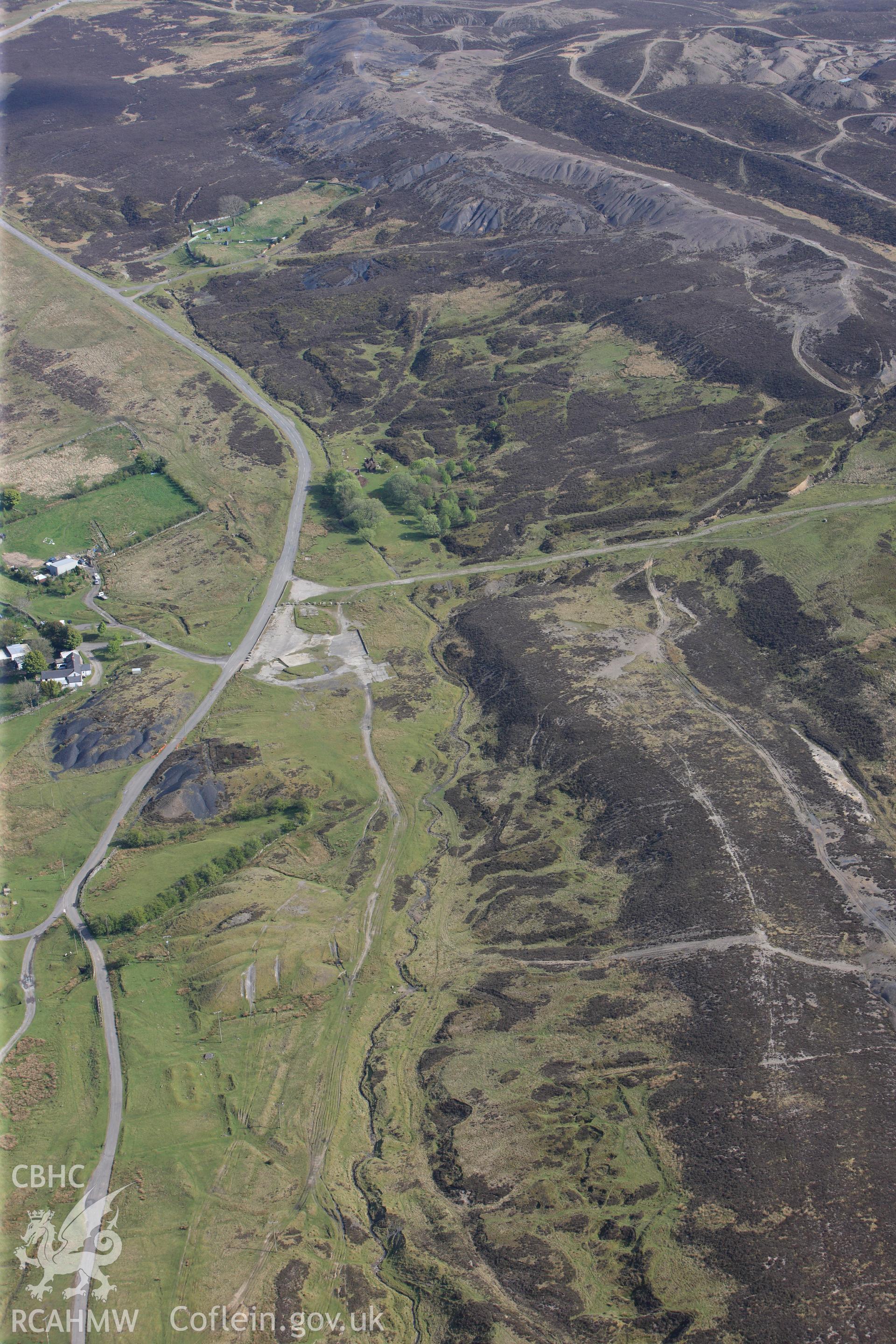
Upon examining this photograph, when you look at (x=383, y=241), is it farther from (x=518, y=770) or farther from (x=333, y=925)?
(x=333, y=925)

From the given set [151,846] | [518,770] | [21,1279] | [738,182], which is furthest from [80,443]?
[738,182]

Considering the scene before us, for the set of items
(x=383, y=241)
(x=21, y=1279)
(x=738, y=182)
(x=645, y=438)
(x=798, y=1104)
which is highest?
(x=738, y=182)

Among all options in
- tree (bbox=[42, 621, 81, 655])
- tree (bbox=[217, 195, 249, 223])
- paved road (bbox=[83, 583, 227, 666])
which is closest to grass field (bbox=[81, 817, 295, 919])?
paved road (bbox=[83, 583, 227, 666])

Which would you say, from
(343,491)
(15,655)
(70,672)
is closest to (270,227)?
(343,491)

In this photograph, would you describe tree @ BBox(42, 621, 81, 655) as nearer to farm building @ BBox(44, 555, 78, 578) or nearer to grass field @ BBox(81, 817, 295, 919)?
farm building @ BBox(44, 555, 78, 578)

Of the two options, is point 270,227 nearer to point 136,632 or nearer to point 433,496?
point 433,496

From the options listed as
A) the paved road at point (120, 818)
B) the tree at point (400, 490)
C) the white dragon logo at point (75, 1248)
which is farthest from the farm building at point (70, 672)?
the white dragon logo at point (75, 1248)
